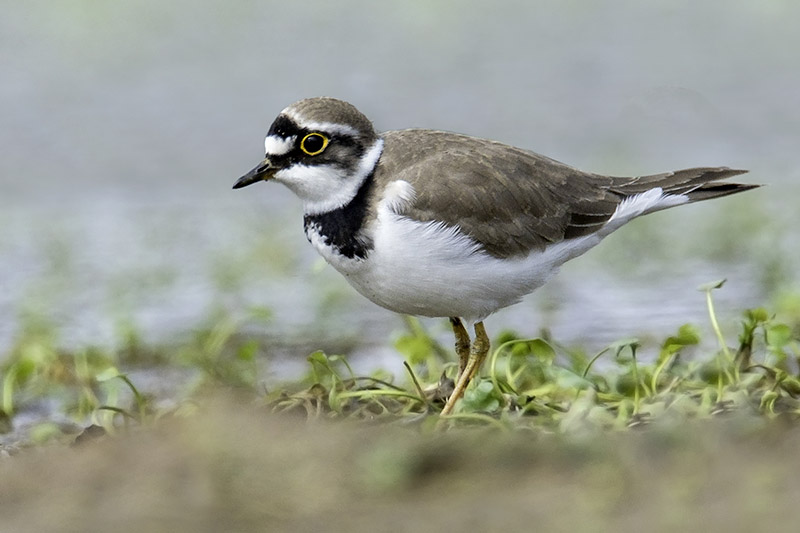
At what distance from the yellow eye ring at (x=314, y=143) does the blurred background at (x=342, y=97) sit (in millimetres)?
2131

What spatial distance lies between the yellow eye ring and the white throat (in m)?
0.08

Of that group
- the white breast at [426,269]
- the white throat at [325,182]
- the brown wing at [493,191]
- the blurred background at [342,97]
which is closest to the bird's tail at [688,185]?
the brown wing at [493,191]

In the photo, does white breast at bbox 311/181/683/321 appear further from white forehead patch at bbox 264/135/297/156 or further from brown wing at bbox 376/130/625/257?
white forehead patch at bbox 264/135/297/156

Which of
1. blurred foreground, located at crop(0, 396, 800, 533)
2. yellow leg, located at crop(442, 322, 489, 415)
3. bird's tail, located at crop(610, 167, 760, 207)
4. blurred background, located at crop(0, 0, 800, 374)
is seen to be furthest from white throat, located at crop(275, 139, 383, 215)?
blurred background, located at crop(0, 0, 800, 374)

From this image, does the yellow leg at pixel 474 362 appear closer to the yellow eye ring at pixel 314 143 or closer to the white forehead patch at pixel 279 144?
the yellow eye ring at pixel 314 143

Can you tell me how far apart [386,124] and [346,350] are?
427 cm

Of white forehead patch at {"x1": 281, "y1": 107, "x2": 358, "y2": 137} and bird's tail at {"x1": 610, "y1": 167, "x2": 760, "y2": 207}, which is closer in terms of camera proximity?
white forehead patch at {"x1": 281, "y1": 107, "x2": 358, "y2": 137}

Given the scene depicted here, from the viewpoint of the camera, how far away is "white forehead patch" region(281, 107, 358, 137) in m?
5.55

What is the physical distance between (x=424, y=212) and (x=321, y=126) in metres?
0.64

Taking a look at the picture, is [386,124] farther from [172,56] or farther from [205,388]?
[205,388]

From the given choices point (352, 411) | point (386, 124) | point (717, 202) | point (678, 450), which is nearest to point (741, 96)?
point (717, 202)

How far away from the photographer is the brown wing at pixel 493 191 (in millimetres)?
5562

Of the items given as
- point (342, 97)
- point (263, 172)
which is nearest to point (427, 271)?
point (263, 172)

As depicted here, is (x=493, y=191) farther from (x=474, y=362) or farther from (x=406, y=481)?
(x=406, y=481)
